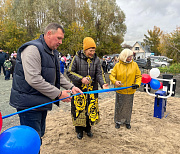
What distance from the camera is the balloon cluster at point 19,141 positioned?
1225mm

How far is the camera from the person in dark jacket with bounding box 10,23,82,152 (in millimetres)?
1784

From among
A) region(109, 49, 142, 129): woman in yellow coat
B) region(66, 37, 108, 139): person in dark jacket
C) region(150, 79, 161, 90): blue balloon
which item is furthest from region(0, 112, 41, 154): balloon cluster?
region(150, 79, 161, 90): blue balloon

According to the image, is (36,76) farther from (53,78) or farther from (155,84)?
(155,84)

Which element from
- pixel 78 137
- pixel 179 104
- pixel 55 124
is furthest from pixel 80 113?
pixel 179 104

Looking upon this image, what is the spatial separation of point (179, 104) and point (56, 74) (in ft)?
17.2

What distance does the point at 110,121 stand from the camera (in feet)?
13.8

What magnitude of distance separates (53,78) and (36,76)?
0.36 m

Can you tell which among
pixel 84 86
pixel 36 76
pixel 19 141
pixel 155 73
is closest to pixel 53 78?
pixel 36 76

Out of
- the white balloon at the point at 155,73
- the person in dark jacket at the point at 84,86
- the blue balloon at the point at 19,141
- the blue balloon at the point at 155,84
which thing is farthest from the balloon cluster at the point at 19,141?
the white balloon at the point at 155,73

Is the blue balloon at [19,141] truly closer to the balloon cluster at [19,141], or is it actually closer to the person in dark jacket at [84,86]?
the balloon cluster at [19,141]

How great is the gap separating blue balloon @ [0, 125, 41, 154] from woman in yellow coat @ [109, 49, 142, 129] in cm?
228

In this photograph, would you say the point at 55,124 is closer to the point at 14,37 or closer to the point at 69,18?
the point at 14,37

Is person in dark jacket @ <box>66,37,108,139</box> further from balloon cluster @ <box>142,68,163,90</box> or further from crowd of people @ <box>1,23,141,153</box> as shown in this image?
balloon cluster @ <box>142,68,163,90</box>

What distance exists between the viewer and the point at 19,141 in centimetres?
126
